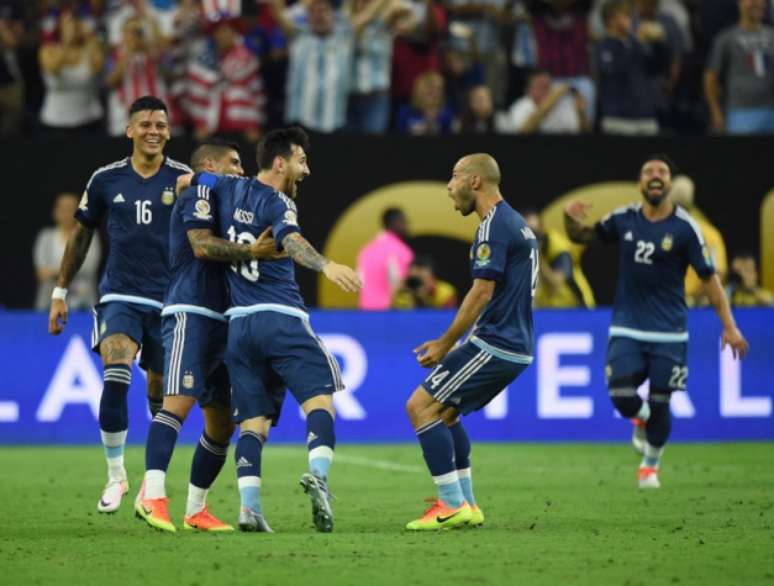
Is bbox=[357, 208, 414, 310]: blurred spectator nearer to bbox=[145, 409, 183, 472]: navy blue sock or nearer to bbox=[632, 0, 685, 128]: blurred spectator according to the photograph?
bbox=[632, 0, 685, 128]: blurred spectator

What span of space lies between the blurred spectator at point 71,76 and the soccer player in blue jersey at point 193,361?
940cm

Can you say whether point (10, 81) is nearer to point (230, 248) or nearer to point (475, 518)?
point (230, 248)

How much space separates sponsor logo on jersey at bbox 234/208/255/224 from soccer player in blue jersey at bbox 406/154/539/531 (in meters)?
1.28

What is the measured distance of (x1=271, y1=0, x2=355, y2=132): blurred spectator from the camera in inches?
728

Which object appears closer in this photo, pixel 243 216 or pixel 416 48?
pixel 243 216

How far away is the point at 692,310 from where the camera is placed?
1694cm

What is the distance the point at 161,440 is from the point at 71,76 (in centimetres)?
1018

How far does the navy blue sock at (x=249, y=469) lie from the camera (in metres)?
9.18

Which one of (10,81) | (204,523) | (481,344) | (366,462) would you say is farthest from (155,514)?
(10,81)

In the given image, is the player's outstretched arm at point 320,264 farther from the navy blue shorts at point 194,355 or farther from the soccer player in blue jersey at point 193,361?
the navy blue shorts at point 194,355

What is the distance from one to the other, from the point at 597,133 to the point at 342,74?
10.2 ft

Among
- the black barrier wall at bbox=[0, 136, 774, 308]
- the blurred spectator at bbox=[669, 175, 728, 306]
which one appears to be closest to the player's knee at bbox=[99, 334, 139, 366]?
the blurred spectator at bbox=[669, 175, 728, 306]

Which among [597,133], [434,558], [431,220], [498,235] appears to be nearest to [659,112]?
[597,133]

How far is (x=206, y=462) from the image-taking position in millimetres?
9641
